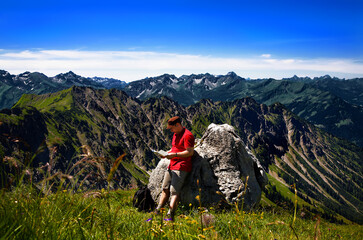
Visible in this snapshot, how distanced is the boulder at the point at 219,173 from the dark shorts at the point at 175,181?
1425 millimetres

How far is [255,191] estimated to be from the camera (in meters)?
12.5

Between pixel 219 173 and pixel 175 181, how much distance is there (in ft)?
11.9

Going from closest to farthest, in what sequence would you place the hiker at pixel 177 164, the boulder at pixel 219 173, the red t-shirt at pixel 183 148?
the hiker at pixel 177 164, the red t-shirt at pixel 183 148, the boulder at pixel 219 173

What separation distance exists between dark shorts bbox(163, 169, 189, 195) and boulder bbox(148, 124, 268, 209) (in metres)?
1.42

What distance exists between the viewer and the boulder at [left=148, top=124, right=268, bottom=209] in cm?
1096

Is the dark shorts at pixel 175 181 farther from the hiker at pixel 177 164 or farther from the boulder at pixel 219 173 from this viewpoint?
the boulder at pixel 219 173

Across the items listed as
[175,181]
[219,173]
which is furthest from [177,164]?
[219,173]

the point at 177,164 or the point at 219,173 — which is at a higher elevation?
the point at 177,164

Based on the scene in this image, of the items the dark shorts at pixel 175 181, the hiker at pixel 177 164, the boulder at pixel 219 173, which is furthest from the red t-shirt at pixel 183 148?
the boulder at pixel 219 173

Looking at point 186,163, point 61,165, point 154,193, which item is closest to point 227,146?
point 186,163

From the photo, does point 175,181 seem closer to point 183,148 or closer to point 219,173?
point 183,148

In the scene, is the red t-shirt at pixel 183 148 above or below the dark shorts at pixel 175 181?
above

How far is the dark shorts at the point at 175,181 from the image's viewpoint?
879 cm

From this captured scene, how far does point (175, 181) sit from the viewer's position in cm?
887
